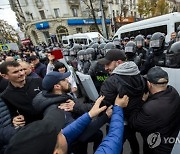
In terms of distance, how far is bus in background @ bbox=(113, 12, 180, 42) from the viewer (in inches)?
326

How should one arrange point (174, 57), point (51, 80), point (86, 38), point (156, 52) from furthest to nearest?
point (86, 38), point (156, 52), point (174, 57), point (51, 80)

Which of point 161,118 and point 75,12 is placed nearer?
point 161,118

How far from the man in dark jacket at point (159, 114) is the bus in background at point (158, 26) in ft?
23.8

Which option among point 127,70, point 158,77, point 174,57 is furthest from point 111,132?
point 174,57

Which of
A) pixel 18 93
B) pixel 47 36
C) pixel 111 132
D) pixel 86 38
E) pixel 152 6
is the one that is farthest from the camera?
pixel 47 36

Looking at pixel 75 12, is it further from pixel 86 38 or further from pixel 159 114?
pixel 159 114

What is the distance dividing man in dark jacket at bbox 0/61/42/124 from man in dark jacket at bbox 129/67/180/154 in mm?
1255

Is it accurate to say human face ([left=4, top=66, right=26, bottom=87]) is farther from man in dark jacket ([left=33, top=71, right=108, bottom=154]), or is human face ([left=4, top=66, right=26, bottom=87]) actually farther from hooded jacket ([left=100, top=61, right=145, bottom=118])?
hooded jacket ([left=100, top=61, right=145, bottom=118])

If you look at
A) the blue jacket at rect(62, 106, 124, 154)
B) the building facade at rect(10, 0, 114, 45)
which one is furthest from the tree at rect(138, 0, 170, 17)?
the blue jacket at rect(62, 106, 124, 154)

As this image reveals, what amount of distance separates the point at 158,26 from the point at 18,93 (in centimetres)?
891

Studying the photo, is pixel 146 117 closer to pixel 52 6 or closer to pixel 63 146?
pixel 63 146

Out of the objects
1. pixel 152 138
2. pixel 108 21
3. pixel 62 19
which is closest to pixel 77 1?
pixel 62 19

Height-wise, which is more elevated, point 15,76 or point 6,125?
point 15,76

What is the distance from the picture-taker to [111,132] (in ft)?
3.93
